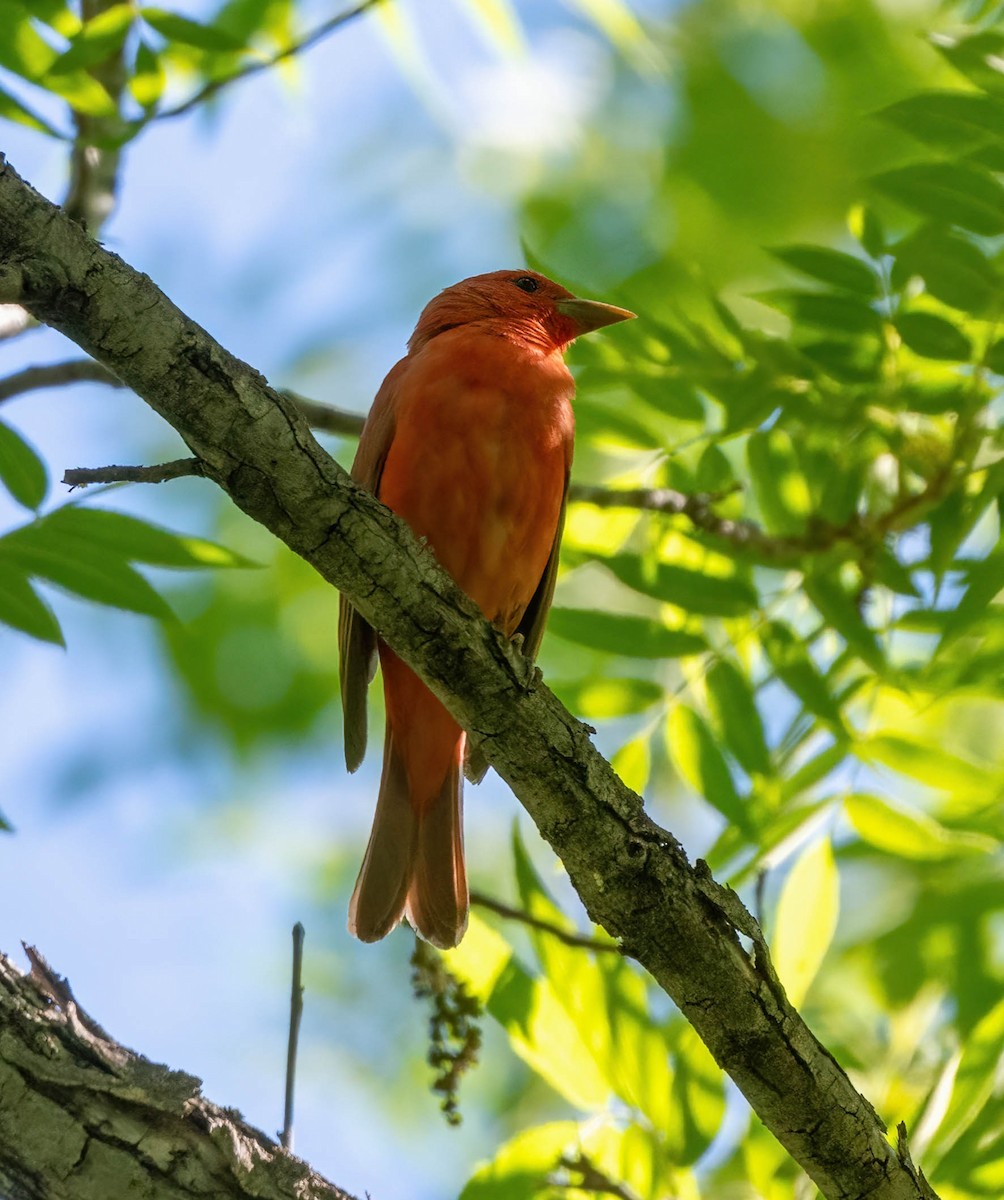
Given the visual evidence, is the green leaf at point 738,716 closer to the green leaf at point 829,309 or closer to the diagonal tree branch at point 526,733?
the diagonal tree branch at point 526,733

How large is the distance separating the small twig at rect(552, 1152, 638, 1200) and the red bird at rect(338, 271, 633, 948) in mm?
831

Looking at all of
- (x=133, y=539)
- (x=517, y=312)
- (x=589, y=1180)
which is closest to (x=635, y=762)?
(x=589, y=1180)

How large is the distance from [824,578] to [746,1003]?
1.28m

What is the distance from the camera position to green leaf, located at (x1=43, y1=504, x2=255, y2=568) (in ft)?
10.3

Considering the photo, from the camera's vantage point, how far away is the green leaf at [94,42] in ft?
10.8

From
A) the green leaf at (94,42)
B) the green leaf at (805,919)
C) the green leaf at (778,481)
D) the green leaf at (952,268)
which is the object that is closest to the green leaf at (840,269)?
the green leaf at (952,268)

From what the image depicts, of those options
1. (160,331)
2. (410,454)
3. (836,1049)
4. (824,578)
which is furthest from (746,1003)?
(410,454)

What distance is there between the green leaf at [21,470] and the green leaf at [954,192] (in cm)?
190

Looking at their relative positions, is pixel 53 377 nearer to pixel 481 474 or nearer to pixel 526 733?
pixel 481 474

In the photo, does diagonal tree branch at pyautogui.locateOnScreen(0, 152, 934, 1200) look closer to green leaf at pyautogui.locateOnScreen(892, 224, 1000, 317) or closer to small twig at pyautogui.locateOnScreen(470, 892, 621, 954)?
small twig at pyautogui.locateOnScreen(470, 892, 621, 954)

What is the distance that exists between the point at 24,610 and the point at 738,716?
1.65 meters

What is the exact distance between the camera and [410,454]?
400cm

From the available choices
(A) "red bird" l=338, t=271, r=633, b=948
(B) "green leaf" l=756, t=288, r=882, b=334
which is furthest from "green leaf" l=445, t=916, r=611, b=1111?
(B) "green leaf" l=756, t=288, r=882, b=334

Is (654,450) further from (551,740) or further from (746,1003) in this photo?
(746,1003)
